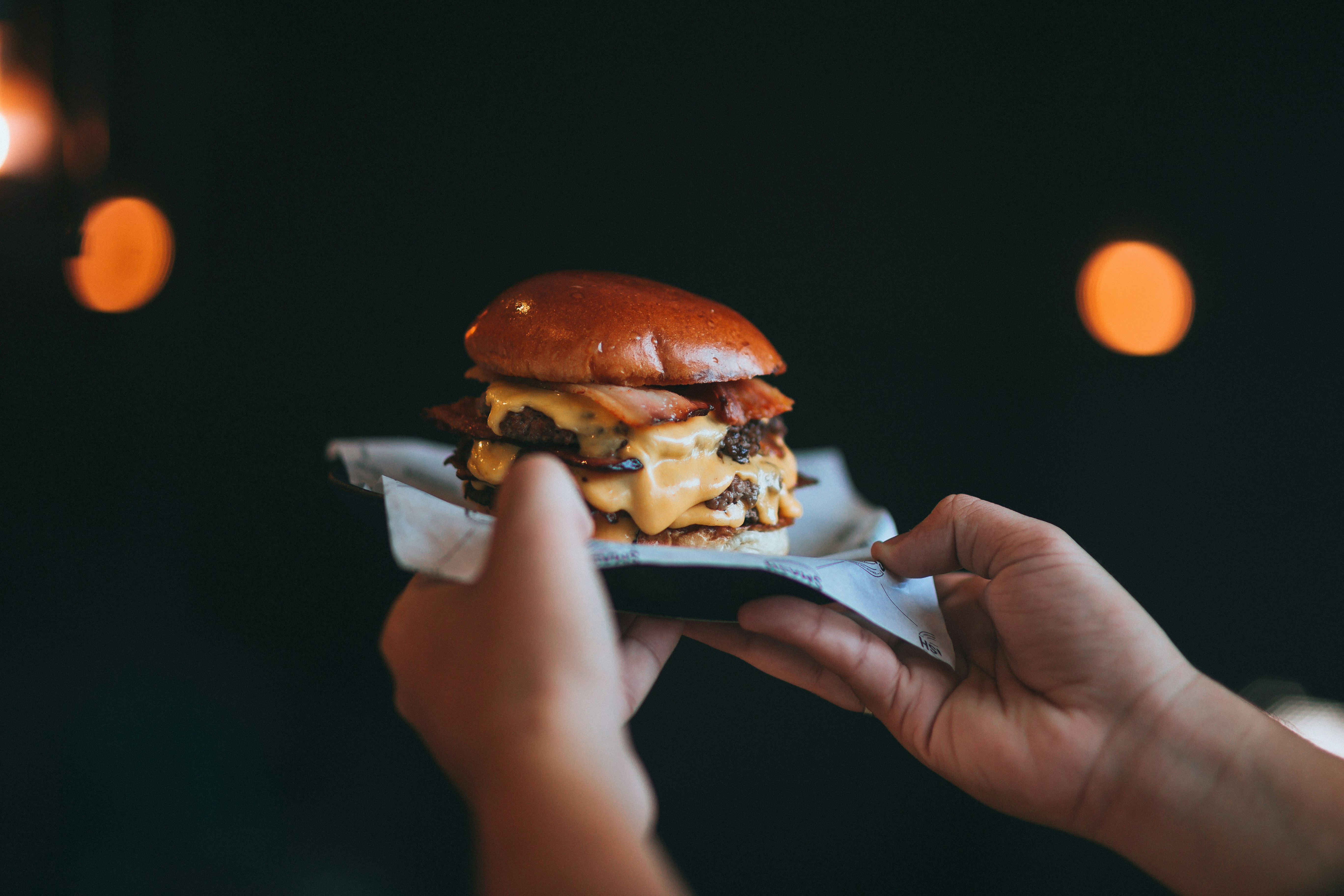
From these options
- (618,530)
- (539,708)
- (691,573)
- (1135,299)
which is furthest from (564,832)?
(1135,299)

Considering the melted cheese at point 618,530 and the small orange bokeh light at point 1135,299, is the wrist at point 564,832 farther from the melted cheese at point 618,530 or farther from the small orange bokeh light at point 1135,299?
the small orange bokeh light at point 1135,299

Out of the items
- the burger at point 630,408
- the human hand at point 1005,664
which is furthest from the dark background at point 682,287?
the human hand at point 1005,664

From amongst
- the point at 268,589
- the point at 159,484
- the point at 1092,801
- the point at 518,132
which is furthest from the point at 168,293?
the point at 1092,801

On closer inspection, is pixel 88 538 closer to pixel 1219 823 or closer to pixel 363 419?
pixel 363 419

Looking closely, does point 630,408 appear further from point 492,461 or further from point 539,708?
point 539,708

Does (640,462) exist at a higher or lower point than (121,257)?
lower

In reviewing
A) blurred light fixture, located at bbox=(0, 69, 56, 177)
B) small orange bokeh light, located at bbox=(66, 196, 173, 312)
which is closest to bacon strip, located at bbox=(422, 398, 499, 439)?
small orange bokeh light, located at bbox=(66, 196, 173, 312)

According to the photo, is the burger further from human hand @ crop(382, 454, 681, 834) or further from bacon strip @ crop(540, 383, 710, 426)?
human hand @ crop(382, 454, 681, 834)
